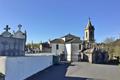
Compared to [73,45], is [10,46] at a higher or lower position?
lower

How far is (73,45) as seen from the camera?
68312 millimetres

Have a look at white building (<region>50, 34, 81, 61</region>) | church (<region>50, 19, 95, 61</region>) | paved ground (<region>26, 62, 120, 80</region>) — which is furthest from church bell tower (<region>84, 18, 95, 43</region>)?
paved ground (<region>26, 62, 120, 80</region>)

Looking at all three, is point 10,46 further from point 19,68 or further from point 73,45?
point 73,45

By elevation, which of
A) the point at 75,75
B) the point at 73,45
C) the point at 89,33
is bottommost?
the point at 75,75

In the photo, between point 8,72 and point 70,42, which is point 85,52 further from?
point 8,72


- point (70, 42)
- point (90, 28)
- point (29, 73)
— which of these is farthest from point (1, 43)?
point (90, 28)

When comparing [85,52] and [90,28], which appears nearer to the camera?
[85,52]

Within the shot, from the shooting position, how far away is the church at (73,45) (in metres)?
67.0

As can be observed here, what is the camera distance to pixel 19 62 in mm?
18922

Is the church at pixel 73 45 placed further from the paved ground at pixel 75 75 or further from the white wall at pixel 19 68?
the white wall at pixel 19 68

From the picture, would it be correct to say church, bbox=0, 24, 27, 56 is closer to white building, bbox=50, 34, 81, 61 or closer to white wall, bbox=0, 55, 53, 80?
white wall, bbox=0, 55, 53, 80

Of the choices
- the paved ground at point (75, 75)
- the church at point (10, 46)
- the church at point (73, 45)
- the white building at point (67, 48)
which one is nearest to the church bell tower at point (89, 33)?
the church at point (73, 45)

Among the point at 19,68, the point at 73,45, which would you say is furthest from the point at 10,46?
the point at 73,45

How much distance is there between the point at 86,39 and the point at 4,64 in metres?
58.8
